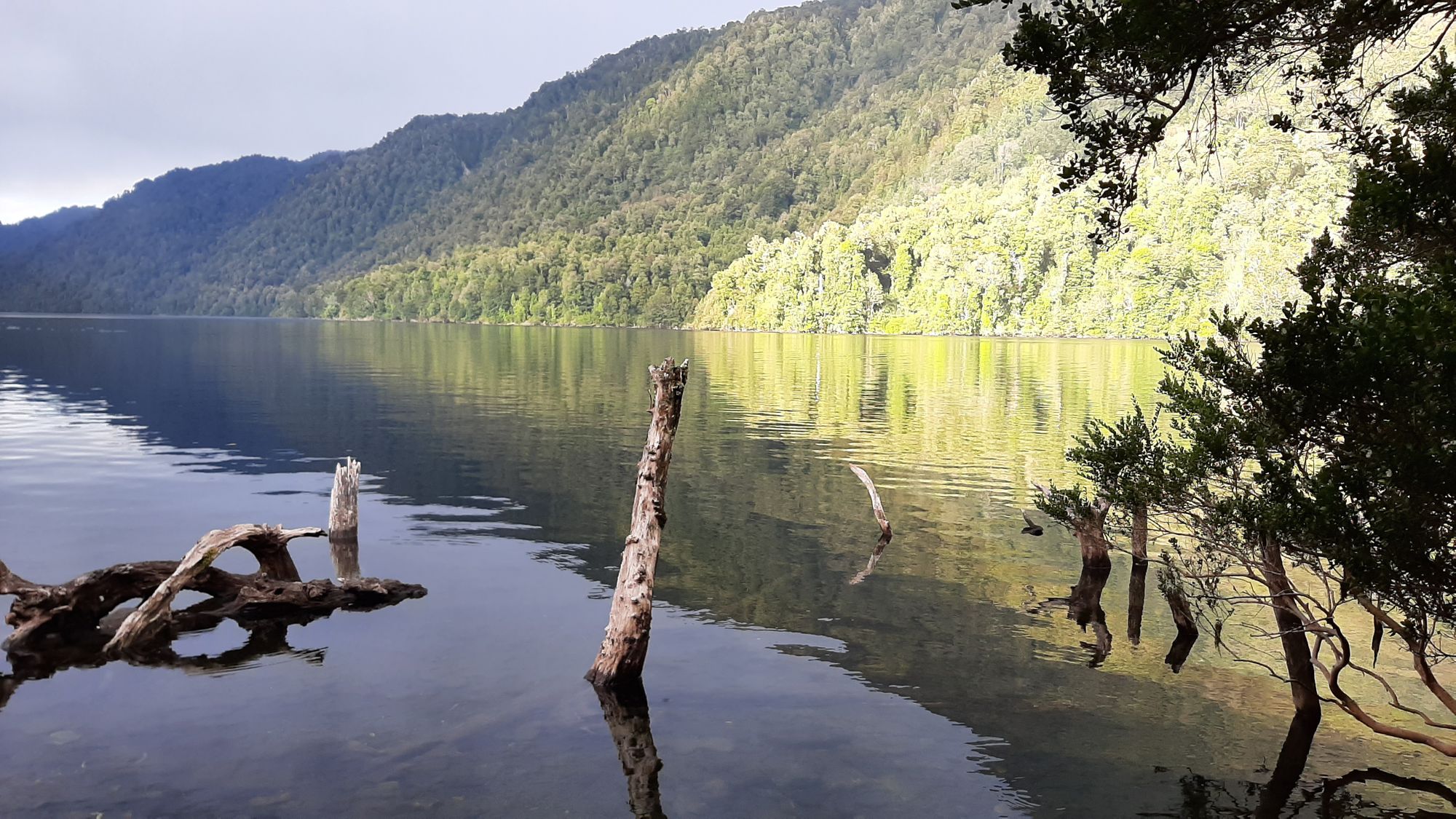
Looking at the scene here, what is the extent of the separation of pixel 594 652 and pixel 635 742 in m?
4.32

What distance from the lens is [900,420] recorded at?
56.7 meters

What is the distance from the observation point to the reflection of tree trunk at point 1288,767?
39.4 feet

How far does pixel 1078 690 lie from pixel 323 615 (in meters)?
13.8

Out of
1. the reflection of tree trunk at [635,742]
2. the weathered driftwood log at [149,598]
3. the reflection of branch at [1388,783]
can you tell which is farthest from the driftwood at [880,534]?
the reflection of branch at [1388,783]

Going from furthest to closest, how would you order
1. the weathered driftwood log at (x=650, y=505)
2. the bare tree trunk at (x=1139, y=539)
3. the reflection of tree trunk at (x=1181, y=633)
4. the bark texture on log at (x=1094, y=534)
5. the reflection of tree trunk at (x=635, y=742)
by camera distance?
the bark texture on log at (x=1094, y=534) < the bare tree trunk at (x=1139, y=539) < the reflection of tree trunk at (x=1181, y=633) < the weathered driftwood log at (x=650, y=505) < the reflection of tree trunk at (x=635, y=742)

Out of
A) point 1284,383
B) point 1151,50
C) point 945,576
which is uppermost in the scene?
point 1151,50

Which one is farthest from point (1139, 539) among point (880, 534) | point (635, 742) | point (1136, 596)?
point (635, 742)

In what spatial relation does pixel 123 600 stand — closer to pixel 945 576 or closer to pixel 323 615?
pixel 323 615

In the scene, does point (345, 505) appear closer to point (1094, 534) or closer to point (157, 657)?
point (157, 657)

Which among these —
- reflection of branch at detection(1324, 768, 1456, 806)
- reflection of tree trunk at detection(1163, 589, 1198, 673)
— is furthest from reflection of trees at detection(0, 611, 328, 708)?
reflection of branch at detection(1324, 768, 1456, 806)

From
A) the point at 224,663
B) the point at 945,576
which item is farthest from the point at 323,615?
the point at 945,576

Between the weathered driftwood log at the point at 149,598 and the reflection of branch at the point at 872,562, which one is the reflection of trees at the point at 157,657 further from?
the reflection of branch at the point at 872,562

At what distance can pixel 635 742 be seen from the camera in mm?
13781

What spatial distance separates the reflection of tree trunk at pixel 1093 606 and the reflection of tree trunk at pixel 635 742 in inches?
316
